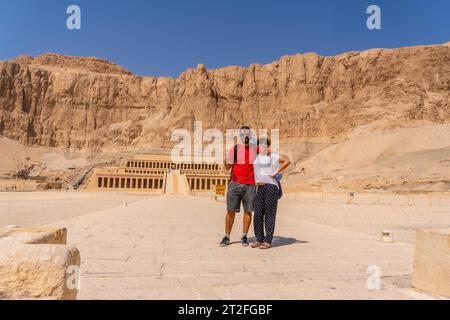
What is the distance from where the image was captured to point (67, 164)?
9469 cm

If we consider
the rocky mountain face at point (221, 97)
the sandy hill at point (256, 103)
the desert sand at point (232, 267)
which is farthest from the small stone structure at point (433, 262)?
the rocky mountain face at point (221, 97)

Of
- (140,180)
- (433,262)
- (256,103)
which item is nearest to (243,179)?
(433,262)

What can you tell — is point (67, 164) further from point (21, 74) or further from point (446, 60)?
point (446, 60)

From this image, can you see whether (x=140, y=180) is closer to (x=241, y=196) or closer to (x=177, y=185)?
(x=177, y=185)

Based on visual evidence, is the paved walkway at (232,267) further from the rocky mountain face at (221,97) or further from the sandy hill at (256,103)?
the rocky mountain face at (221,97)

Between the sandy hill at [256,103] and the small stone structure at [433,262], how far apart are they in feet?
228

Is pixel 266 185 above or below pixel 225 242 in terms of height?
above

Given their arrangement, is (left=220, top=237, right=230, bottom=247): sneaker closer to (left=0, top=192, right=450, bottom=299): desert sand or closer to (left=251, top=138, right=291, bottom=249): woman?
(left=0, top=192, right=450, bottom=299): desert sand

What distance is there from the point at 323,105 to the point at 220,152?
2843 cm

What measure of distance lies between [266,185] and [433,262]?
3499mm

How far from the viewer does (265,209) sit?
692cm

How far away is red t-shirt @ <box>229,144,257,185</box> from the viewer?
23.2ft

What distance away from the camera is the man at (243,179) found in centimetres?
698

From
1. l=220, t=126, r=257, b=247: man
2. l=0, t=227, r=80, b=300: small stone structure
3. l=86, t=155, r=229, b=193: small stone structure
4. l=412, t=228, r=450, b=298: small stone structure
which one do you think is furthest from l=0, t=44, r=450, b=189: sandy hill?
l=0, t=227, r=80, b=300: small stone structure
